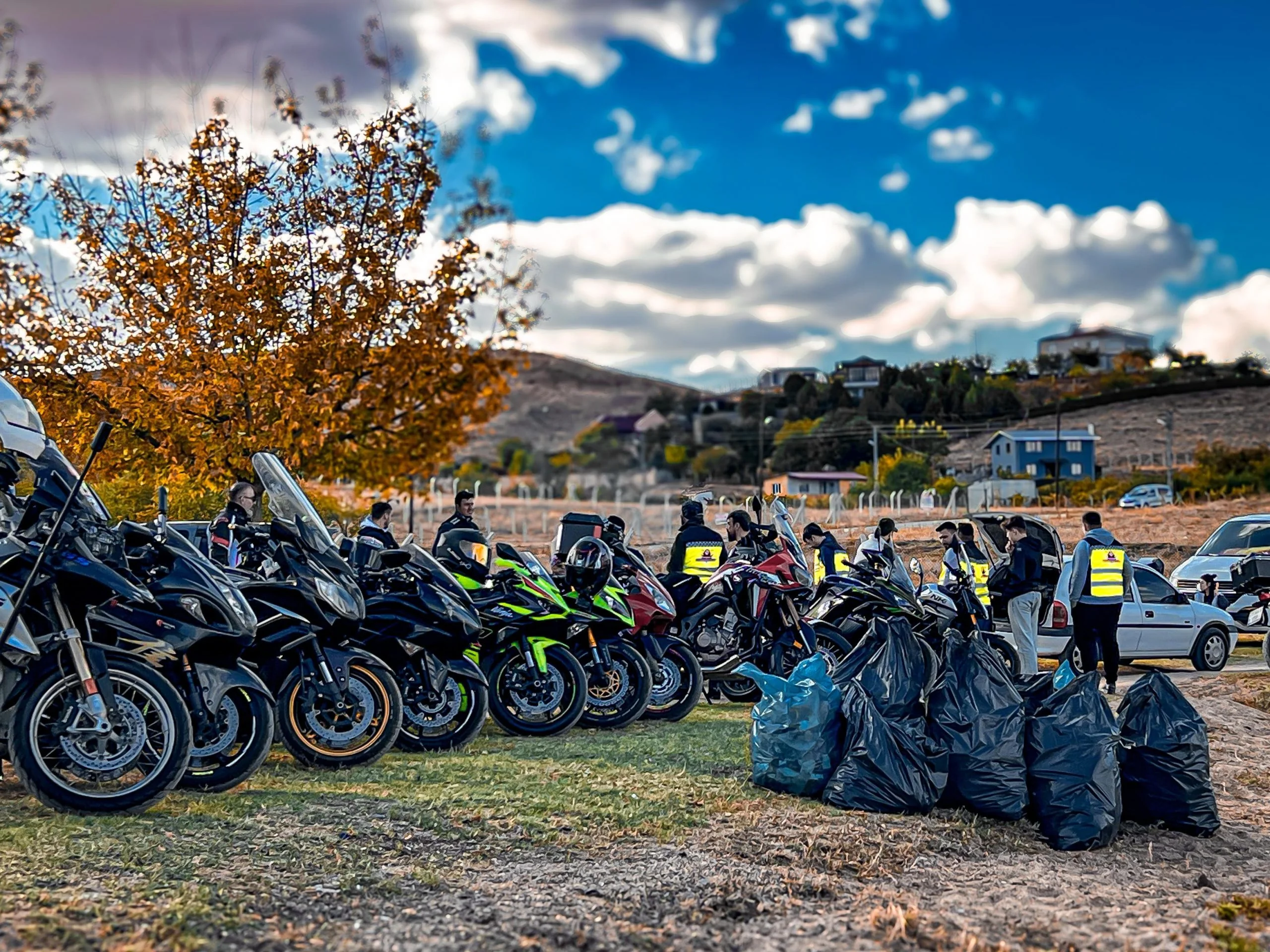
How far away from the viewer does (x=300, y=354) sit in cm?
1655

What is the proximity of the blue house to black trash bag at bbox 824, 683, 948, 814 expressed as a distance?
69.5 metres

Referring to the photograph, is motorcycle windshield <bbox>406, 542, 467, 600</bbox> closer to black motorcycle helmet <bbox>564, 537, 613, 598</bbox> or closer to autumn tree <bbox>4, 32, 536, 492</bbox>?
black motorcycle helmet <bbox>564, 537, 613, 598</bbox>

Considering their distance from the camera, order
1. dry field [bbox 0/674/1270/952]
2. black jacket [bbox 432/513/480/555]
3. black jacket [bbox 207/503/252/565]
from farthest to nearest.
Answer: black jacket [bbox 432/513/480/555] < black jacket [bbox 207/503/252/565] < dry field [bbox 0/674/1270/952]

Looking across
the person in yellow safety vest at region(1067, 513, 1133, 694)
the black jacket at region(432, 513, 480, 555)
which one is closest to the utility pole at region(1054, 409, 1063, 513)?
the person in yellow safety vest at region(1067, 513, 1133, 694)

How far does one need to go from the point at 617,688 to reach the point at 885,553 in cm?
433

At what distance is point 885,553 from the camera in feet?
42.8

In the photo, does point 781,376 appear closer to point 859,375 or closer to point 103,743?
point 859,375

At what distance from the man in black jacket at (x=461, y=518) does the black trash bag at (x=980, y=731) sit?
13.7 feet

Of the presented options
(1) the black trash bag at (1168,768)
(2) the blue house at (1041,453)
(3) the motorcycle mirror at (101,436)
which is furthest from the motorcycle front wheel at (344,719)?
(2) the blue house at (1041,453)

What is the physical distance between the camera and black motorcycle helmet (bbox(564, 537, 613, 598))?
9781 millimetres

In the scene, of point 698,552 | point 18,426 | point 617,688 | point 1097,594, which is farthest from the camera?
point 1097,594

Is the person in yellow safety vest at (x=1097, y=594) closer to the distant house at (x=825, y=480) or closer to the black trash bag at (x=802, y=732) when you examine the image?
the black trash bag at (x=802, y=732)

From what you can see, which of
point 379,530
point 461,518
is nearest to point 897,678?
point 379,530

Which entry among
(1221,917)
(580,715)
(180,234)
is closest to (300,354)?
(180,234)
